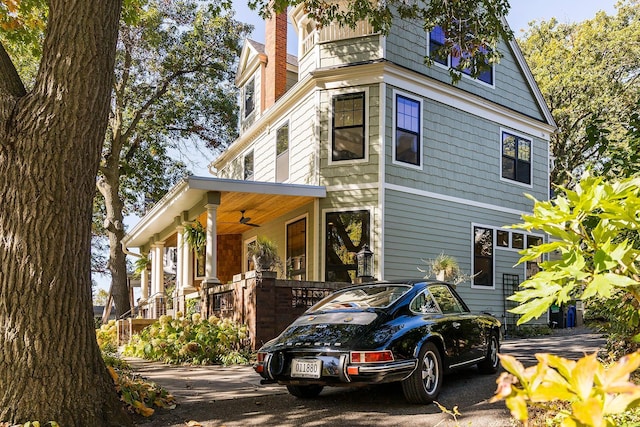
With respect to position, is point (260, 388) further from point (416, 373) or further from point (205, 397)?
point (416, 373)

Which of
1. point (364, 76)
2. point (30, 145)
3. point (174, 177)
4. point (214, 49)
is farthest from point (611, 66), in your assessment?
point (30, 145)

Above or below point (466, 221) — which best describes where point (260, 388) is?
below

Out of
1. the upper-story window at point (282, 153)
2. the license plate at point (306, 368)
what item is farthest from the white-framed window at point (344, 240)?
the license plate at point (306, 368)

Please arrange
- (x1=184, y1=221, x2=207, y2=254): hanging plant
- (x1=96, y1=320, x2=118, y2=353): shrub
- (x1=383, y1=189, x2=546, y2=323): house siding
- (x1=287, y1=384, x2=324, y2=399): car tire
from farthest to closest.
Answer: (x1=184, y1=221, x2=207, y2=254): hanging plant → (x1=96, y1=320, x2=118, y2=353): shrub → (x1=383, y1=189, x2=546, y2=323): house siding → (x1=287, y1=384, x2=324, y2=399): car tire

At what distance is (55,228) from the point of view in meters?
5.23

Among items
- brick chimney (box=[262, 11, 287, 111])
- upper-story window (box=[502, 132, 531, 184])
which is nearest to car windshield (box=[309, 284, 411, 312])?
upper-story window (box=[502, 132, 531, 184])

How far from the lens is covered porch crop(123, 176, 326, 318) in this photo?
1376 centimetres

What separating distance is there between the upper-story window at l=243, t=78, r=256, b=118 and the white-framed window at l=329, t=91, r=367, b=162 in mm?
6544

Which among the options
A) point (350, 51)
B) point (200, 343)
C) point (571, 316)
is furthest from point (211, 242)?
point (571, 316)

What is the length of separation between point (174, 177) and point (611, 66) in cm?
1893

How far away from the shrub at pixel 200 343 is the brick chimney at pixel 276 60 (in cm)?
899

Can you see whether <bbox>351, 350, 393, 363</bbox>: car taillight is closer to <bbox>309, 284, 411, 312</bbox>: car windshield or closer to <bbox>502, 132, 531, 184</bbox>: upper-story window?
<bbox>309, 284, 411, 312</bbox>: car windshield

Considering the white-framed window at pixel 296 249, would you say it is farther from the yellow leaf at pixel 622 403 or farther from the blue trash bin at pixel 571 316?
the yellow leaf at pixel 622 403

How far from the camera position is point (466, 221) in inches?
654
